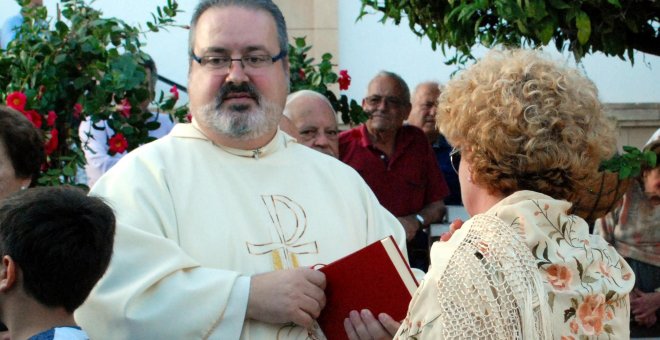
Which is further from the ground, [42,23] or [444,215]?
[42,23]

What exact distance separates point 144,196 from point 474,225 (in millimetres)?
1163

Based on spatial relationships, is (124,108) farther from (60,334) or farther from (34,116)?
(60,334)

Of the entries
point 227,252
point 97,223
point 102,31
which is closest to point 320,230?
point 227,252

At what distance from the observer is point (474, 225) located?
2.53 m

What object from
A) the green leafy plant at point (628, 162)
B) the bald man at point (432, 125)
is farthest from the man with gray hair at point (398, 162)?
the green leafy plant at point (628, 162)

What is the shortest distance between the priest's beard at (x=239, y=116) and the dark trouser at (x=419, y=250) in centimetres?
311

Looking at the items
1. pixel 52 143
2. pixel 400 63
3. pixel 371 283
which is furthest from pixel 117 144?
pixel 400 63

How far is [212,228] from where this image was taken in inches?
132

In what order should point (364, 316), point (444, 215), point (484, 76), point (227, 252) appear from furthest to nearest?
point (444, 215) < point (227, 252) < point (364, 316) < point (484, 76)

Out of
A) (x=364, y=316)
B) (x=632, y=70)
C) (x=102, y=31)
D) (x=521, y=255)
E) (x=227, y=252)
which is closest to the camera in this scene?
(x=521, y=255)

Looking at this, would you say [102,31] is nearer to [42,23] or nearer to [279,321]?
[42,23]

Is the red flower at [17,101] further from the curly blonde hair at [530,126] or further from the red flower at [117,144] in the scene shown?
the curly blonde hair at [530,126]

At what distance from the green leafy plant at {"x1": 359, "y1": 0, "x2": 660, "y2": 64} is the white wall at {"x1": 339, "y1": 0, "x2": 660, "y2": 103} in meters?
4.27

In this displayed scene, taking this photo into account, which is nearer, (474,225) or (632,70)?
(474,225)
